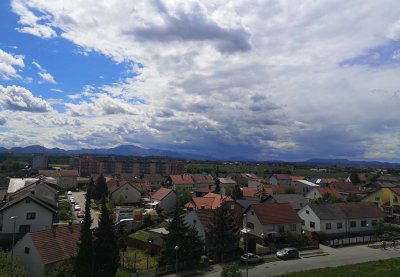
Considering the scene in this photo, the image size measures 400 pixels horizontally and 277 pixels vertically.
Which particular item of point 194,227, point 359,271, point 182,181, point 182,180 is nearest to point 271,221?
point 194,227

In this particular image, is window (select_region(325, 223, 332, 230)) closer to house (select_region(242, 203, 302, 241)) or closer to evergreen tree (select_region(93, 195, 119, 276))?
house (select_region(242, 203, 302, 241))

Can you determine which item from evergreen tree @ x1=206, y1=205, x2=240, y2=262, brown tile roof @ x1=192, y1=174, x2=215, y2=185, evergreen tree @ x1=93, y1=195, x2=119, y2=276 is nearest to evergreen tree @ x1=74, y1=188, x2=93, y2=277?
evergreen tree @ x1=93, y1=195, x2=119, y2=276

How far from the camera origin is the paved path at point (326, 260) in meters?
37.0

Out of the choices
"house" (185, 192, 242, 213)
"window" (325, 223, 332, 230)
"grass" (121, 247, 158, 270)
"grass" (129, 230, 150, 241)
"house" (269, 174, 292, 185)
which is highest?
"house" (269, 174, 292, 185)

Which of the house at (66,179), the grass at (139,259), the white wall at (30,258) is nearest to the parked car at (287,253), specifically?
the grass at (139,259)

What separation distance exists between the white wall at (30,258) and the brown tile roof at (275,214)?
26.8 meters

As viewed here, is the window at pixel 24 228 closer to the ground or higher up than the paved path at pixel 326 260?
higher up

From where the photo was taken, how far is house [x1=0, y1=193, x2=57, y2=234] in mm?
48031

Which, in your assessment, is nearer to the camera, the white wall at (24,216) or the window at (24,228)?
the white wall at (24,216)

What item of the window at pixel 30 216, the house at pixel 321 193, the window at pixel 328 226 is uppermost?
the house at pixel 321 193

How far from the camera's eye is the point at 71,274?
29781mm

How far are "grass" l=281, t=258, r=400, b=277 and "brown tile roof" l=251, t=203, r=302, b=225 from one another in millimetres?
12609

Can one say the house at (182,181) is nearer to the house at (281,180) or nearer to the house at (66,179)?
the house at (281,180)

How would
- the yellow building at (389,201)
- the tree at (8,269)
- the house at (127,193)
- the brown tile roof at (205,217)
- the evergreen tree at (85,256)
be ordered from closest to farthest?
the tree at (8,269), the evergreen tree at (85,256), the brown tile roof at (205,217), the yellow building at (389,201), the house at (127,193)
